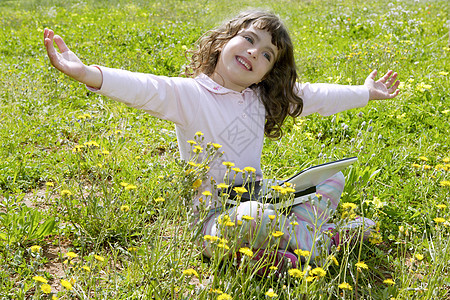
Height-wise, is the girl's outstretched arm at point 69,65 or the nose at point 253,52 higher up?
the girl's outstretched arm at point 69,65

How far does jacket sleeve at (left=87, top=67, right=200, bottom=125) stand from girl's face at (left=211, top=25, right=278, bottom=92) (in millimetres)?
256

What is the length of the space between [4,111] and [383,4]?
9.23 metres

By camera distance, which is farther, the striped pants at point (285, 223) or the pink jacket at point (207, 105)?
the pink jacket at point (207, 105)

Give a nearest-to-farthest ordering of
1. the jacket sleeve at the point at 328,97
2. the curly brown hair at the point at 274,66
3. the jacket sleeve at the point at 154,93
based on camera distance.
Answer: the jacket sleeve at the point at 154,93 < the curly brown hair at the point at 274,66 < the jacket sleeve at the point at 328,97

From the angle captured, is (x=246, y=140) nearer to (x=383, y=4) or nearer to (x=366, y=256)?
(x=366, y=256)

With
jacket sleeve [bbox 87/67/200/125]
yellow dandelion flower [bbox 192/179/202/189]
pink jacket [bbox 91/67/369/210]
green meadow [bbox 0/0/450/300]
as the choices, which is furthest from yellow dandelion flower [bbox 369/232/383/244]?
jacket sleeve [bbox 87/67/200/125]

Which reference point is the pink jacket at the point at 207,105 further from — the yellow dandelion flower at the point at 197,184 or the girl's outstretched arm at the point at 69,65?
the yellow dandelion flower at the point at 197,184

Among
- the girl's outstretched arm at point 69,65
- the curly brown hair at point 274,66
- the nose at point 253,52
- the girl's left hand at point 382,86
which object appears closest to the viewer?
the girl's outstretched arm at point 69,65

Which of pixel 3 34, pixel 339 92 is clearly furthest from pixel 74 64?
pixel 3 34

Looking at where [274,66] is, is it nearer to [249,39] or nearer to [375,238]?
[249,39]

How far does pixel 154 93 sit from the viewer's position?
2639 millimetres

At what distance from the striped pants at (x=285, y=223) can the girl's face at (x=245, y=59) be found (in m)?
0.80

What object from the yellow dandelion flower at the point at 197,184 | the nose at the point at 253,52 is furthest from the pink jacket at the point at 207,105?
the yellow dandelion flower at the point at 197,184

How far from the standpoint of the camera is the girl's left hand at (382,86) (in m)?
3.61
